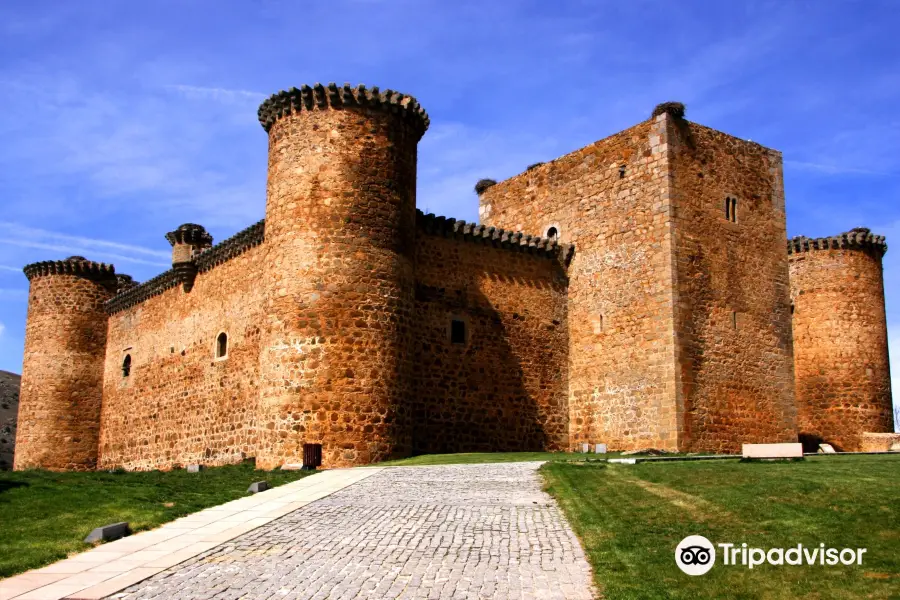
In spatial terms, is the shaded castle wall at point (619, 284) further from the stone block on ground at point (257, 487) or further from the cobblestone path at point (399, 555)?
the stone block on ground at point (257, 487)

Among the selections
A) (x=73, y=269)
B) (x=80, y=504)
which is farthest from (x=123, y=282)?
(x=80, y=504)

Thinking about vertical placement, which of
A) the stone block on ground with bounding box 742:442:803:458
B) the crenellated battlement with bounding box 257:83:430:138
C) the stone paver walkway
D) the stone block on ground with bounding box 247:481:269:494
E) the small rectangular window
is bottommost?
the stone paver walkway

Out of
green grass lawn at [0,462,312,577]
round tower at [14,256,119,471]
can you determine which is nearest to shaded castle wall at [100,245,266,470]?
round tower at [14,256,119,471]

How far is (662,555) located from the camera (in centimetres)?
811

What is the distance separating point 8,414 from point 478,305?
3439cm

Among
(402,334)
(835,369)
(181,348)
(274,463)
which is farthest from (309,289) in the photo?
(835,369)

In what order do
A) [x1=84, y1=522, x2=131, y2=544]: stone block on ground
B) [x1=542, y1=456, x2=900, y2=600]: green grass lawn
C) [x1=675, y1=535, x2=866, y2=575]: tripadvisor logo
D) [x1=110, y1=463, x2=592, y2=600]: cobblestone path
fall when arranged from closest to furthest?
[x1=542, y1=456, x2=900, y2=600]: green grass lawn
[x1=110, y1=463, x2=592, y2=600]: cobblestone path
[x1=675, y1=535, x2=866, y2=575]: tripadvisor logo
[x1=84, y1=522, x2=131, y2=544]: stone block on ground

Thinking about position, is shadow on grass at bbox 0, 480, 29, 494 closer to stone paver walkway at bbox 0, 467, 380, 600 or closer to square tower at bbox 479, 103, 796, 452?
stone paver walkway at bbox 0, 467, 380, 600

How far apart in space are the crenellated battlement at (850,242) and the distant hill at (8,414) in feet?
104

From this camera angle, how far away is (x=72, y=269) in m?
33.3

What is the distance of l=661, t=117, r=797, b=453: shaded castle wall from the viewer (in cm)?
2103

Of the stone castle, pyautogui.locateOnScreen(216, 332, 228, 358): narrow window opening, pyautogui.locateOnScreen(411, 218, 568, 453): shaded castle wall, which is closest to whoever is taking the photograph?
the stone castle

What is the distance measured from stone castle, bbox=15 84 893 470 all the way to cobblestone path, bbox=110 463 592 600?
24.7ft

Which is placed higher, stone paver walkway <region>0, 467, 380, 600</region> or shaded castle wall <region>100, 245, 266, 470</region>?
shaded castle wall <region>100, 245, 266, 470</region>
